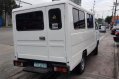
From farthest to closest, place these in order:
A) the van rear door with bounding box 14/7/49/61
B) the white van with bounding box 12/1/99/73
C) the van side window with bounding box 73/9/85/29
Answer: the van side window with bounding box 73/9/85/29, the van rear door with bounding box 14/7/49/61, the white van with bounding box 12/1/99/73

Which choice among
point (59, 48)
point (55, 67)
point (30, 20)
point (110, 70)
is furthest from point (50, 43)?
point (110, 70)

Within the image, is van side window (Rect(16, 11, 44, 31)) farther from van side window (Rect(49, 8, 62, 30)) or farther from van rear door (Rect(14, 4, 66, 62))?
van side window (Rect(49, 8, 62, 30))

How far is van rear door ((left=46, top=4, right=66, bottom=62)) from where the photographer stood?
183 inches

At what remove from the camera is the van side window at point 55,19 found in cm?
470

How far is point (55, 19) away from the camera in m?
4.79

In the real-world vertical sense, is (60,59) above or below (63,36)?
below

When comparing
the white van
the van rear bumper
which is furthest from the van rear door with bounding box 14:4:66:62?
the van rear bumper

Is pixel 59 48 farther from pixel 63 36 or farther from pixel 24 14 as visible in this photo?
pixel 24 14

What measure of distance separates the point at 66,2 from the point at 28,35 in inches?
65.5

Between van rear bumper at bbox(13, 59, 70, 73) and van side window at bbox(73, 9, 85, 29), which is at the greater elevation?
van side window at bbox(73, 9, 85, 29)

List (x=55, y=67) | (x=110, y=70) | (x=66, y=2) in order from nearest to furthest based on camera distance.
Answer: (x=66, y=2) < (x=55, y=67) < (x=110, y=70)

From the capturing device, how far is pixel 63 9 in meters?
4.56

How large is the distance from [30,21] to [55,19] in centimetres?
95

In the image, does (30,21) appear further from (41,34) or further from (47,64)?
(47,64)
